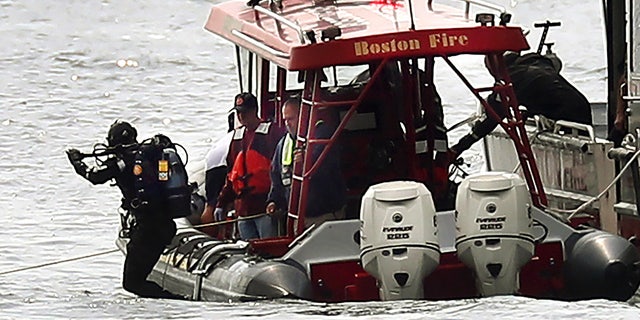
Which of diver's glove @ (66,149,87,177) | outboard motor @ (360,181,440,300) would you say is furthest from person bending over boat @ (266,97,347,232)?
diver's glove @ (66,149,87,177)

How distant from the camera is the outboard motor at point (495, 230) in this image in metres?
8.96

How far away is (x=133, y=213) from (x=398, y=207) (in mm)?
1952

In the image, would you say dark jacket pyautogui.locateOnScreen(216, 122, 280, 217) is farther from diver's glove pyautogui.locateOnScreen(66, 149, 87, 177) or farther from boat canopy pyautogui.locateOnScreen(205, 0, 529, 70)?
diver's glove pyautogui.locateOnScreen(66, 149, 87, 177)

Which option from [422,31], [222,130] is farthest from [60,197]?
[422,31]

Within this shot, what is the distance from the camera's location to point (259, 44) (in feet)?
33.7

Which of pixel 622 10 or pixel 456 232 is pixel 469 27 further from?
pixel 622 10

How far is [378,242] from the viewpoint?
29.0 feet

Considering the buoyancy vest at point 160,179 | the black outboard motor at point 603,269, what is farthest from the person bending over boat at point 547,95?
the buoyancy vest at point 160,179

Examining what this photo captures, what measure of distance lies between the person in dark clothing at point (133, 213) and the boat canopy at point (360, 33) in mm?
985

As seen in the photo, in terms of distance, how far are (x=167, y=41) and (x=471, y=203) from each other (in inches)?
759

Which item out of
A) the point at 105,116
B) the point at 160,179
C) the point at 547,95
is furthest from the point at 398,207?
the point at 105,116

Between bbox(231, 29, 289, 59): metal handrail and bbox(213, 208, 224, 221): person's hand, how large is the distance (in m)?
1.08

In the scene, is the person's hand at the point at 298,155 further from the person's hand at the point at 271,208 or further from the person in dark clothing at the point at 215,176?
the person in dark clothing at the point at 215,176

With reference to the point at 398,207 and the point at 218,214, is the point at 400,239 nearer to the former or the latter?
the point at 398,207
